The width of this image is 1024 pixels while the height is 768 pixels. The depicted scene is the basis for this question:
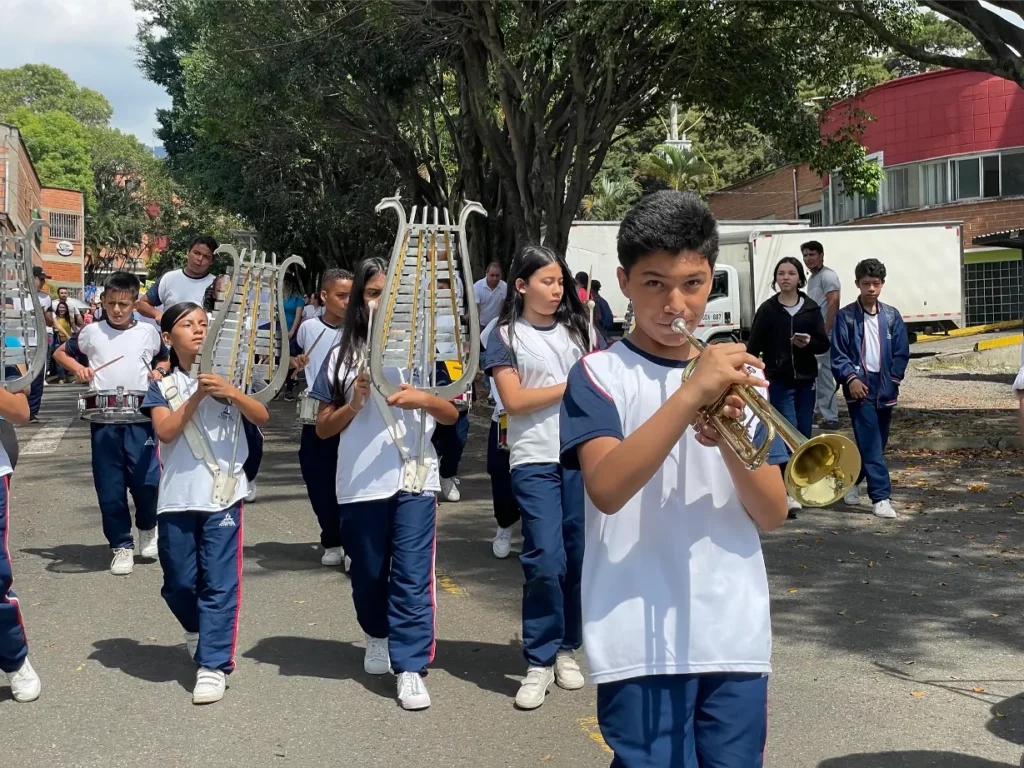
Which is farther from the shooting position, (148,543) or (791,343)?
(791,343)

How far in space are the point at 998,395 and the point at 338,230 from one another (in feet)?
63.1

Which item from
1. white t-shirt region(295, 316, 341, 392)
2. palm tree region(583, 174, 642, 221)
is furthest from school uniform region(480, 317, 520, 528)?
palm tree region(583, 174, 642, 221)

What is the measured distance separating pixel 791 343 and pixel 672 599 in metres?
6.95

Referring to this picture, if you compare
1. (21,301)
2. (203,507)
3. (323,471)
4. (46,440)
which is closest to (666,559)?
(203,507)

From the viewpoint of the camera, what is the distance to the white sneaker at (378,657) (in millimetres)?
5695

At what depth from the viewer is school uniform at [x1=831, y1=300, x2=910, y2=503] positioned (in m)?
9.44

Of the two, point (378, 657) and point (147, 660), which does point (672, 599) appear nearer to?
point (378, 657)

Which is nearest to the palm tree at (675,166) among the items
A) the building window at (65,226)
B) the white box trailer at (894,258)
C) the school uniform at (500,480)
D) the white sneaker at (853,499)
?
the white box trailer at (894,258)

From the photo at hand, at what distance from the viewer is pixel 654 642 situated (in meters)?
2.85

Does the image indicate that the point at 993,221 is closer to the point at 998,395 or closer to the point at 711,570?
the point at 998,395

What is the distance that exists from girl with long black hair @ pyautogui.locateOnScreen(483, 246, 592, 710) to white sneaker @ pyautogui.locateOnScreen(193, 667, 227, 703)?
1.30 meters

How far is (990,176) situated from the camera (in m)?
32.6

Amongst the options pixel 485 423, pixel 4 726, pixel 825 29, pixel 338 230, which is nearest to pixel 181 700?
pixel 4 726

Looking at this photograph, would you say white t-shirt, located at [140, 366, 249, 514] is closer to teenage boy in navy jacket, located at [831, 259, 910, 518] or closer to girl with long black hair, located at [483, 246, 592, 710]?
girl with long black hair, located at [483, 246, 592, 710]
